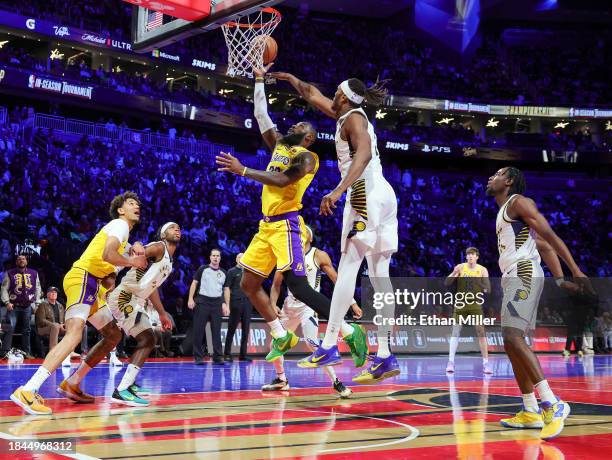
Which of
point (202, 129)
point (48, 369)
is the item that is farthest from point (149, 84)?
point (48, 369)

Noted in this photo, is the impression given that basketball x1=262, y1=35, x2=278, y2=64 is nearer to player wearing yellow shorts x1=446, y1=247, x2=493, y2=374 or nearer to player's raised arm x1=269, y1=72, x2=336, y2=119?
player's raised arm x1=269, y1=72, x2=336, y2=119

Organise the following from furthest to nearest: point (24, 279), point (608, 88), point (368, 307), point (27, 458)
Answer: point (608, 88), point (368, 307), point (24, 279), point (27, 458)

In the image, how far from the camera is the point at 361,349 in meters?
6.83

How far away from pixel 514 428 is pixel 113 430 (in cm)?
310

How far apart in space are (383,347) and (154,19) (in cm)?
497

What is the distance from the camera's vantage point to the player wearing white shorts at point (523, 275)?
5742 mm

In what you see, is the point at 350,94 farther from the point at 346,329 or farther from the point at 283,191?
the point at 346,329

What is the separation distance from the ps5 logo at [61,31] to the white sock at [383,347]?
2572cm

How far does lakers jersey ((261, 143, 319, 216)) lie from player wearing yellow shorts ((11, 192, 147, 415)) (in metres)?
1.37

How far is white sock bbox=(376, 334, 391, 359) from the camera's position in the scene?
663cm

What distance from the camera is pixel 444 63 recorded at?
140 feet

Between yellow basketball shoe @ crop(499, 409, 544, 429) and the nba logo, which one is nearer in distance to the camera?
yellow basketball shoe @ crop(499, 409, 544, 429)

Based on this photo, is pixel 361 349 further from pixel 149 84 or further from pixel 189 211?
pixel 149 84

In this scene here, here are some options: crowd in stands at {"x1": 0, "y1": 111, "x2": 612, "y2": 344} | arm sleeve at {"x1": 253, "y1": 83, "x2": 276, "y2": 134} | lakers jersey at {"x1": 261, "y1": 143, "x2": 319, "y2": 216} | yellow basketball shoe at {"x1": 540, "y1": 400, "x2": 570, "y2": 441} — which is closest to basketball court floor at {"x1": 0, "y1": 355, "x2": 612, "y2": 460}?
yellow basketball shoe at {"x1": 540, "y1": 400, "x2": 570, "y2": 441}
